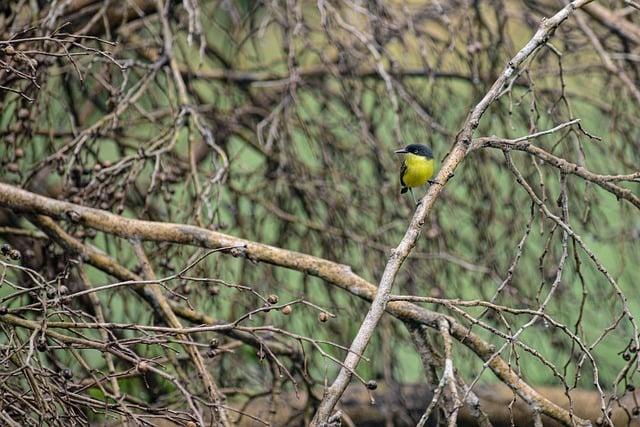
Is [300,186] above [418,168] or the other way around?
the other way around

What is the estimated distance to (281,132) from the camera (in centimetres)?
505

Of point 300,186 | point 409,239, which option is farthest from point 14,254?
point 300,186

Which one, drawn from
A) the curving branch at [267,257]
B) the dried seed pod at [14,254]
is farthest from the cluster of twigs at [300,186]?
the dried seed pod at [14,254]

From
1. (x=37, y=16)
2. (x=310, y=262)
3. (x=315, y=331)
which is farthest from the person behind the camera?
(x=315, y=331)

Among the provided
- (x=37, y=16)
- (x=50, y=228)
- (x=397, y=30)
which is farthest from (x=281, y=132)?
(x=50, y=228)

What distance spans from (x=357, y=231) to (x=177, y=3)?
150 centimetres

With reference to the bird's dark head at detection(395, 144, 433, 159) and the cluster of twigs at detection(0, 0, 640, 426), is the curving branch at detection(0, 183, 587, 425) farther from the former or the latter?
the bird's dark head at detection(395, 144, 433, 159)

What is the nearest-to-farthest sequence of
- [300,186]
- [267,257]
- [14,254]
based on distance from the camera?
[14,254] < [267,257] < [300,186]

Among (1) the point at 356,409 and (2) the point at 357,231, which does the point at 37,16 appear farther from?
(1) the point at 356,409

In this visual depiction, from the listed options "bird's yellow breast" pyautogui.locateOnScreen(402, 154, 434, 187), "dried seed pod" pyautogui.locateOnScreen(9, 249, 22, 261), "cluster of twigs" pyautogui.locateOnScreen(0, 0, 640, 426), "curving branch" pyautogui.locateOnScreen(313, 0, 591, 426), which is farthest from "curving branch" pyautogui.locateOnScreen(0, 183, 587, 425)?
"bird's yellow breast" pyautogui.locateOnScreen(402, 154, 434, 187)

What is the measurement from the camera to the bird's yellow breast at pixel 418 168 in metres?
4.37

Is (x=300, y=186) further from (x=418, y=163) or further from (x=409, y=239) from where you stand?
(x=409, y=239)

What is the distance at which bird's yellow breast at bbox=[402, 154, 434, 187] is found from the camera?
437 cm

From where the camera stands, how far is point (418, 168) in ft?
14.3
